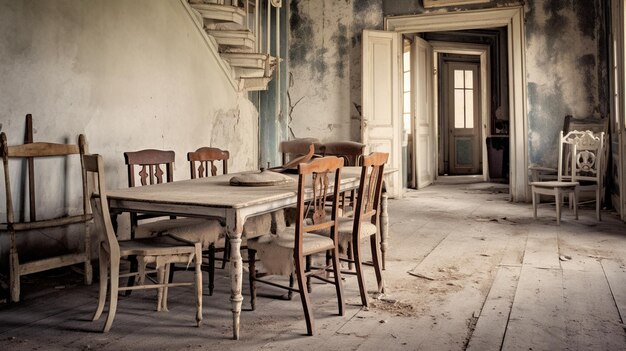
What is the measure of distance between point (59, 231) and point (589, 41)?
6728 mm

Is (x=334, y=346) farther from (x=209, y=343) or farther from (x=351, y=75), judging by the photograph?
(x=351, y=75)

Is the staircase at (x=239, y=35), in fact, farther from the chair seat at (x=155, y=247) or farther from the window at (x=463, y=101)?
the window at (x=463, y=101)

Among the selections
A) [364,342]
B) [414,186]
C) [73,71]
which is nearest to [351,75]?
[414,186]

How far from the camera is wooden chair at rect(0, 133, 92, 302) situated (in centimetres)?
361

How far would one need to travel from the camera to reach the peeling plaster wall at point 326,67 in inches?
344

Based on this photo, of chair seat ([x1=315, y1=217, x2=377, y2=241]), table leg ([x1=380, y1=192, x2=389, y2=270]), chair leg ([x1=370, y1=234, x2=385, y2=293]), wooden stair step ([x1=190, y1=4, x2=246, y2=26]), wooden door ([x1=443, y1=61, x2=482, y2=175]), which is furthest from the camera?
wooden door ([x1=443, y1=61, x2=482, y2=175])

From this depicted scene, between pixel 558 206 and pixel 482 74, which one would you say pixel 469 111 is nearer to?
pixel 482 74

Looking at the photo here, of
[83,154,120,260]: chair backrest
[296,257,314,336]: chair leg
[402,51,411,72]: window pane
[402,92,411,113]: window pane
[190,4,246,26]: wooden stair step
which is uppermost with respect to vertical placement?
[402,51,411,72]: window pane

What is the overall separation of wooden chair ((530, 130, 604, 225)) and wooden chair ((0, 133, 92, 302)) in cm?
469

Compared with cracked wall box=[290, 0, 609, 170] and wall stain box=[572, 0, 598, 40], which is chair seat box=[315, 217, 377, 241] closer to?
cracked wall box=[290, 0, 609, 170]

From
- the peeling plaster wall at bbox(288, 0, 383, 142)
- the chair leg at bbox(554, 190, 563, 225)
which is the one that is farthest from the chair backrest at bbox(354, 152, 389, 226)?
the peeling plaster wall at bbox(288, 0, 383, 142)

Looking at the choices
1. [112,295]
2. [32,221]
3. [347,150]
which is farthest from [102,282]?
[347,150]

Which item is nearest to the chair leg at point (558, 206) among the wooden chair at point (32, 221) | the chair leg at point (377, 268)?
the chair leg at point (377, 268)

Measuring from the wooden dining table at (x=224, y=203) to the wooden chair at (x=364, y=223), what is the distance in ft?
1.30
